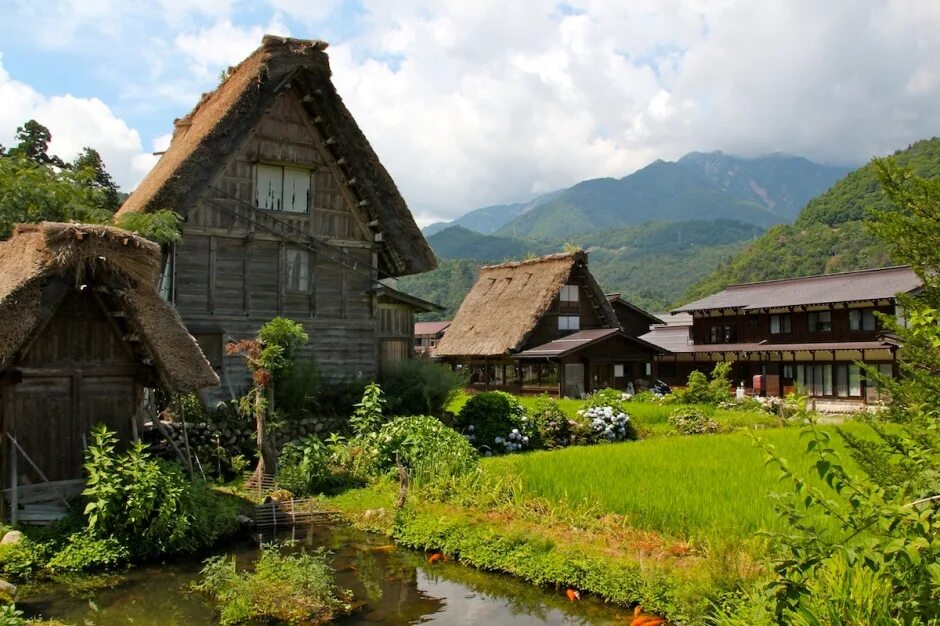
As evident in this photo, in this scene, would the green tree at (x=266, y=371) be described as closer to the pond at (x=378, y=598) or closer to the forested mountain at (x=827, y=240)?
the pond at (x=378, y=598)

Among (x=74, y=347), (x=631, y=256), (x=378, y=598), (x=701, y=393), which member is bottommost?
(x=378, y=598)

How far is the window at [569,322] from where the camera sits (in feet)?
119

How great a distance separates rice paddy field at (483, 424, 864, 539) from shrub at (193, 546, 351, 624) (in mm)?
3779

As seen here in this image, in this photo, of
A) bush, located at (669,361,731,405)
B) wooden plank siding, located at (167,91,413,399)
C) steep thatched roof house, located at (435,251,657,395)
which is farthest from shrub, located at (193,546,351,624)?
steep thatched roof house, located at (435,251,657,395)

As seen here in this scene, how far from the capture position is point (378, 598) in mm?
9109

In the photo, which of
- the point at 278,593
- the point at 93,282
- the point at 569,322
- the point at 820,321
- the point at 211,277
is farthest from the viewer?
the point at 569,322

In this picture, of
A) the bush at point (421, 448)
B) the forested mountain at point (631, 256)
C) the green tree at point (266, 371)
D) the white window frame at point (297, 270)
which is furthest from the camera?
the forested mountain at point (631, 256)

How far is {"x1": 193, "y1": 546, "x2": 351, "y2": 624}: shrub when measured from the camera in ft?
27.2

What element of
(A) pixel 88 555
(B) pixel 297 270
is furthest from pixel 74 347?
(B) pixel 297 270

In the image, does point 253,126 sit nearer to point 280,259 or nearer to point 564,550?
point 280,259

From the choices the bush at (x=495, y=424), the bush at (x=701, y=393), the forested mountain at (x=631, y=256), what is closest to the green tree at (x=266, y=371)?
the bush at (x=495, y=424)

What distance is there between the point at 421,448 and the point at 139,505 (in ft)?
18.4

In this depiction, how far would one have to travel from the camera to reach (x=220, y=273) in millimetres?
18578

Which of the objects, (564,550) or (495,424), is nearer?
(564,550)
